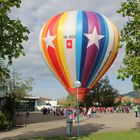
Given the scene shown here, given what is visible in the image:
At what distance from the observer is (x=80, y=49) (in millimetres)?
39031

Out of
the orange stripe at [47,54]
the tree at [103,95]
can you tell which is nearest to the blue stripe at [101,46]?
the orange stripe at [47,54]

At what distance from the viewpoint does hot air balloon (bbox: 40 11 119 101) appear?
127 feet

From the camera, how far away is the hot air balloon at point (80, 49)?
38.8 meters

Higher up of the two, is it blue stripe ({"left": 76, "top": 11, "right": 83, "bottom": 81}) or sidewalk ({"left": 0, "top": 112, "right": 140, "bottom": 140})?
blue stripe ({"left": 76, "top": 11, "right": 83, "bottom": 81})

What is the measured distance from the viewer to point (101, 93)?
→ 108812 millimetres

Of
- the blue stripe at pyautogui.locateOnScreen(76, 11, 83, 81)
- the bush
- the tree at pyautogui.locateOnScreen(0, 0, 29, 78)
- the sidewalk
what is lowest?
the sidewalk

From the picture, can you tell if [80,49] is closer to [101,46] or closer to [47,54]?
[101,46]

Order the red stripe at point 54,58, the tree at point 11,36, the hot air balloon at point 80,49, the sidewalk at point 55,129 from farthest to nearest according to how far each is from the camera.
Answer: the red stripe at point 54,58
the hot air balloon at point 80,49
the sidewalk at point 55,129
the tree at point 11,36

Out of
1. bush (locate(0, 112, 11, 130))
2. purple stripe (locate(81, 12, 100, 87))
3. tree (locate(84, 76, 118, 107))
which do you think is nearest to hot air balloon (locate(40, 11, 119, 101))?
purple stripe (locate(81, 12, 100, 87))

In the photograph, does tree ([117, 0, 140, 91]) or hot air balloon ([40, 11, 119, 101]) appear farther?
hot air balloon ([40, 11, 119, 101])

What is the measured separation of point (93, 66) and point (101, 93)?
70867 mm

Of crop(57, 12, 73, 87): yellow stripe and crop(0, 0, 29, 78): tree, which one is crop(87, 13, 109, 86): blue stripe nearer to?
crop(57, 12, 73, 87): yellow stripe

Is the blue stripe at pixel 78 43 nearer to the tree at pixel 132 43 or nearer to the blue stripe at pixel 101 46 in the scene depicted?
the blue stripe at pixel 101 46

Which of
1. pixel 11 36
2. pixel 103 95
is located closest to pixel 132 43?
pixel 11 36
